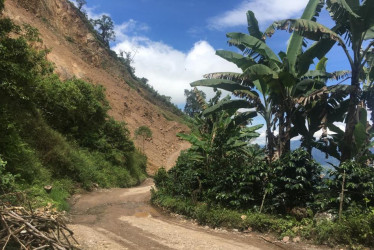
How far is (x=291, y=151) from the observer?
8602mm

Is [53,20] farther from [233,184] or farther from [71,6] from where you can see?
[233,184]

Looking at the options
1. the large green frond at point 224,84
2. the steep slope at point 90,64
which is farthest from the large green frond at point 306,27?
the steep slope at point 90,64

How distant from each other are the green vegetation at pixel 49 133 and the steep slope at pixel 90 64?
12465 mm

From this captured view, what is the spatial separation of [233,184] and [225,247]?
2978 mm

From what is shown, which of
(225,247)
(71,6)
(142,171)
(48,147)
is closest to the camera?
(225,247)

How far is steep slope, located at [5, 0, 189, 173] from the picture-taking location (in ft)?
111

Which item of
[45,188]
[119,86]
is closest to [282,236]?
[45,188]

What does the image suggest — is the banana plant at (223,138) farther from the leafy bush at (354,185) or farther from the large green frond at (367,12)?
the large green frond at (367,12)

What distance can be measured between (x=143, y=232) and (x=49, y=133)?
9.23 metres

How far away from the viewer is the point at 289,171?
847 cm

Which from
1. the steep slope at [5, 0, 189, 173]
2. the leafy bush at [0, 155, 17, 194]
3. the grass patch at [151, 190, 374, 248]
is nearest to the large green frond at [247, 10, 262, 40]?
the grass patch at [151, 190, 374, 248]

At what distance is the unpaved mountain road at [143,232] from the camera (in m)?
6.63

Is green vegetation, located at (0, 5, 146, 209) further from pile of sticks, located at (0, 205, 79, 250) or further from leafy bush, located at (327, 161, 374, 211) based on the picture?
leafy bush, located at (327, 161, 374, 211)

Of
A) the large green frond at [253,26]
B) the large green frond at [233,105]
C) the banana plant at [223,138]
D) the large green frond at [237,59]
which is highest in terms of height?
the large green frond at [253,26]
